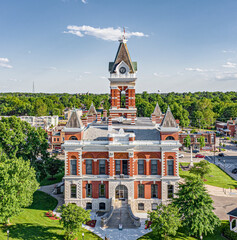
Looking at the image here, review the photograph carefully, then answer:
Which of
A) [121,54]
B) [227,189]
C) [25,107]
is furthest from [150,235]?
[25,107]

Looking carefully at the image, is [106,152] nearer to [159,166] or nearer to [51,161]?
[159,166]

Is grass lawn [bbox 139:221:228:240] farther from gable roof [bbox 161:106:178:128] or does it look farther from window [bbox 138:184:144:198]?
gable roof [bbox 161:106:178:128]

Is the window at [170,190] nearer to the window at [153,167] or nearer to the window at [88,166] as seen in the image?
the window at [153,167]

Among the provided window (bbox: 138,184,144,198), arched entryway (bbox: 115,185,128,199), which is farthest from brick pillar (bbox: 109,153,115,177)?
window (bbox: 138,184,144,198)

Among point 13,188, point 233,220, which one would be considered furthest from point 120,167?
point 233,220

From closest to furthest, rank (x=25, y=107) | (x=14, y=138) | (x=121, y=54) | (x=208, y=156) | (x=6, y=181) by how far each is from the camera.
A: (x=6, y=181) → (x=14, y=138) → (x=121, y=54) → (x=208, y=156) → (x=25, y=107)

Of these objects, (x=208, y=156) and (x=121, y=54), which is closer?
(x=121, y=54)

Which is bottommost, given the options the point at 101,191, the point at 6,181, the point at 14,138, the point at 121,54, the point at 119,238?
the point at 119,238
